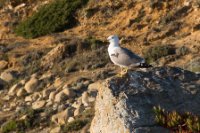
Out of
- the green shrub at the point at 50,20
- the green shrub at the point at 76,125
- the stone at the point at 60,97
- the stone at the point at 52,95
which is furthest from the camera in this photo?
the green shrub at the point at 50,20

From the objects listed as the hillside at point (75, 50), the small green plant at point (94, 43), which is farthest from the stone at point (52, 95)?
the small green plant at point (94, 43)

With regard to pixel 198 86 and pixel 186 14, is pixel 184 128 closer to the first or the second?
pixel 198 86

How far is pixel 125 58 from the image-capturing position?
34.6 ft

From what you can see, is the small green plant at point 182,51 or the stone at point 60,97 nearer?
the stone at point 60,97

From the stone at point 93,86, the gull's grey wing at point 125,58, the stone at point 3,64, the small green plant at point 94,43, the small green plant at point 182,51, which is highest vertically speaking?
the gull's grey wing at point 125,58

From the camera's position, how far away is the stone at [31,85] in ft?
74.6

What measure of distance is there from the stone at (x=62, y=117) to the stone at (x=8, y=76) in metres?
5.35

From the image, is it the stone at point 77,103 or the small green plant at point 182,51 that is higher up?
the small green plant at point 182,51

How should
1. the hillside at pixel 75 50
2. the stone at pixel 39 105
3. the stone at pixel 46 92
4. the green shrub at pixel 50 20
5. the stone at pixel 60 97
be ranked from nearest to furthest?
the hillside at pixel 75 50 < the stone at pixel 60 97 < the stone at pixel 39 105 < the stone at pixel 46 92 < the green shrub at pixel 50 20

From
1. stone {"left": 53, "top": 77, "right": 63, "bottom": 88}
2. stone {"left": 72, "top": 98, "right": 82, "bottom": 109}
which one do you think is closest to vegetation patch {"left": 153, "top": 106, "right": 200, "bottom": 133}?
stone {"left": 72, "top": 98, "right": 82, "bottom": 109}

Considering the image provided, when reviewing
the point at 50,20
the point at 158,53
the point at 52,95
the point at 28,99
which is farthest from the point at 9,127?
the point at 50,20

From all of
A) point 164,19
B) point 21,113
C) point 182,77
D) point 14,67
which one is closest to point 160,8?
point 164,19

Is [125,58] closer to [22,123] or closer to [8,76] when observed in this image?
[22,123]

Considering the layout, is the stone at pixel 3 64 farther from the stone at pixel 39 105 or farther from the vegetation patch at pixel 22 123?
the vegetation patch at pixel 22 123
